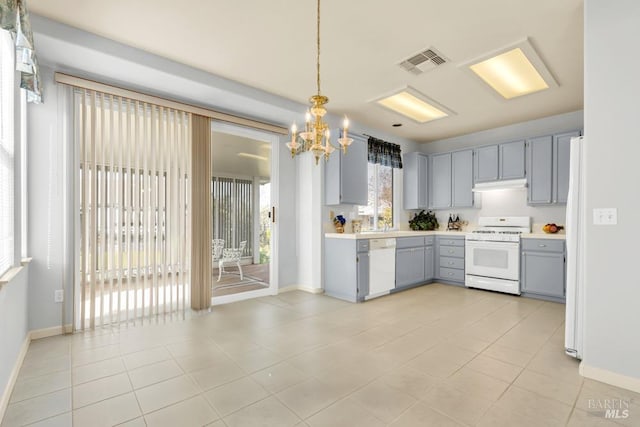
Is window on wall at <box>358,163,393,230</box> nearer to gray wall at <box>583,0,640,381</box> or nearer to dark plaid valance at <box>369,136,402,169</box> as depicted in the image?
dark plaid valance at <box>369,136,402,169</box>

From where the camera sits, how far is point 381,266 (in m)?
4.45

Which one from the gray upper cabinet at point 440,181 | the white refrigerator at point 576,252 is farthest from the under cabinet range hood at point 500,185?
the white refrigerator at point 576,252

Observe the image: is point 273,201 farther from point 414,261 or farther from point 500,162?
point 500,162

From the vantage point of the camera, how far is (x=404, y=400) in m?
1.87

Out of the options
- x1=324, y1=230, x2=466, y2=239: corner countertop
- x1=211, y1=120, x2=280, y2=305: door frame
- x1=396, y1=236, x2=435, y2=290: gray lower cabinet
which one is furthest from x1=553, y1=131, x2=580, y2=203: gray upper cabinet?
x1=211, y1=120, x2=280, y2=305: door frame

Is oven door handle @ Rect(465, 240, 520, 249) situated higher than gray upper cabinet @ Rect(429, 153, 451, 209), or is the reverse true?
gray upper cabinet @ Rect(429, 153, 451, 209)

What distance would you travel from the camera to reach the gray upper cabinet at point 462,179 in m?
5.34

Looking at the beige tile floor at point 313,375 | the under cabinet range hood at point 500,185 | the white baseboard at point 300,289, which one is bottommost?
the white baseboard at point 300,289

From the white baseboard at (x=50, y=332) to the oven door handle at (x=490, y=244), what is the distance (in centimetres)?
519

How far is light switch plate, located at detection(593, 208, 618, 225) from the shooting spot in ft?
6.72

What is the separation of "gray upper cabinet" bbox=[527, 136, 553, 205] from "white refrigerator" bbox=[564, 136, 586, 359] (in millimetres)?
2531

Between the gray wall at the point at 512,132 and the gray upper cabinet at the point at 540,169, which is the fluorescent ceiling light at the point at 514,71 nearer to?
the gray upper cabinet at the point at 540,169

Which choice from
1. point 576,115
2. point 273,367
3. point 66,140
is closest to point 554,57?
point 576,115

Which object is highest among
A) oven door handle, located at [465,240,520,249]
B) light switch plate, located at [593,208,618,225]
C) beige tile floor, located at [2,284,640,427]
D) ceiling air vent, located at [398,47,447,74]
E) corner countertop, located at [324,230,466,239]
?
ceiling air vent, located at [398,47,447,74]
